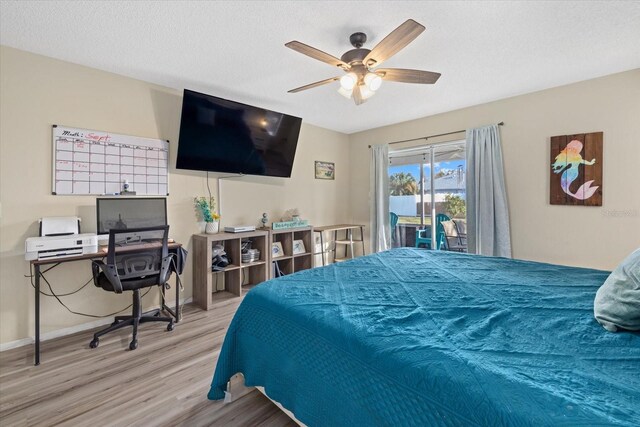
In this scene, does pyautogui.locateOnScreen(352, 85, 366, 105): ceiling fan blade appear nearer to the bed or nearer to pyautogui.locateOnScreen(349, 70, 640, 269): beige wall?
the bed

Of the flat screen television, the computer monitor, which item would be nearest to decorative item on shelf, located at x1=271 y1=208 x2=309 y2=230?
the flat screen television

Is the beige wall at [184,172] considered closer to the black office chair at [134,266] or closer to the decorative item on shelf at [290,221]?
the decorative item on shelf at [290,221]

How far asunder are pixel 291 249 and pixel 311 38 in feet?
8.65

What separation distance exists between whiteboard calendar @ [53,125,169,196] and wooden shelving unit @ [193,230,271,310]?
758mm

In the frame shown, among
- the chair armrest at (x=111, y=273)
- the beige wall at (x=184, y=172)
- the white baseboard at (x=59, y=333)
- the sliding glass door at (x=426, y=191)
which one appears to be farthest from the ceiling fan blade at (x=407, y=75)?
the white baseboard at (x=59, y=333)

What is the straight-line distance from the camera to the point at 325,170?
15.9ft

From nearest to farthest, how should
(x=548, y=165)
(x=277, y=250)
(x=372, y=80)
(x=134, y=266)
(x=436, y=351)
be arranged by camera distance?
(x=436, y=351) → (x=372, y=80) → (x=134, y=266) → (x=548, y=165) → (x=277, y=250)

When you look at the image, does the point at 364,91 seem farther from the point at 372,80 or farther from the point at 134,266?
the point at 134,266

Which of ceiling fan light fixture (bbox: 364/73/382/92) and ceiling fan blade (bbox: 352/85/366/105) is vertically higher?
ceiling fan light fixture (bbox: 364/73/382/92)

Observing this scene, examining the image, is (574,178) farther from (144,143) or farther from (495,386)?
(144,143)

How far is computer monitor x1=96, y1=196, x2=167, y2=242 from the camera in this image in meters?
2.66

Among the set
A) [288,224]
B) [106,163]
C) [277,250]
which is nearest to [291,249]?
[277,250]

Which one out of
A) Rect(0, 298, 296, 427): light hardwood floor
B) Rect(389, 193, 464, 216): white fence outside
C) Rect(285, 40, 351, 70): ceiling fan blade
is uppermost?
Rect(285, 40, 351, 70): ceiling fan blade

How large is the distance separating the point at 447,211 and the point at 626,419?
3699mm
